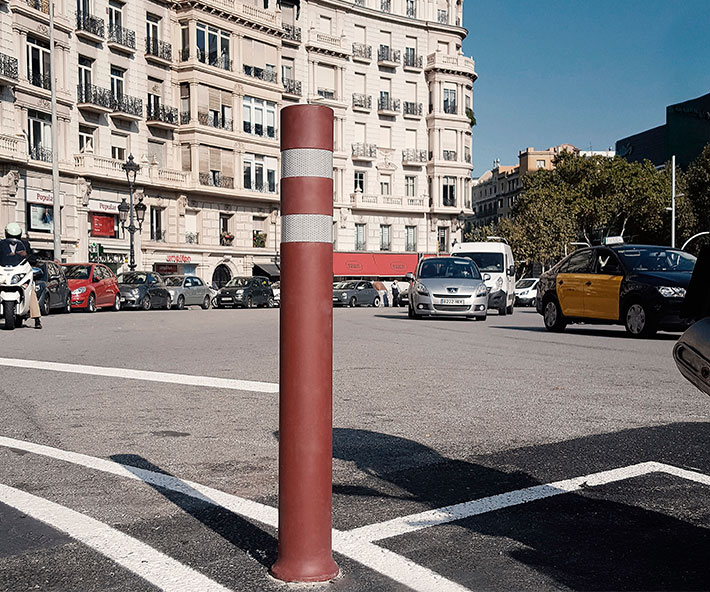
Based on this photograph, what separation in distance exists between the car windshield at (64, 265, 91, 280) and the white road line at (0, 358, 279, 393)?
17.8m

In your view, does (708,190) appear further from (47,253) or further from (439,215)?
(47,253)

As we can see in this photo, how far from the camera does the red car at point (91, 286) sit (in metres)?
26.6

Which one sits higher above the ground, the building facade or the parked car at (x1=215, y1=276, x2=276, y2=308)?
the building facade

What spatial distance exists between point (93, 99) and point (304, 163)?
143ft

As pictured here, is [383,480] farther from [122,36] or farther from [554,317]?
[122,36]

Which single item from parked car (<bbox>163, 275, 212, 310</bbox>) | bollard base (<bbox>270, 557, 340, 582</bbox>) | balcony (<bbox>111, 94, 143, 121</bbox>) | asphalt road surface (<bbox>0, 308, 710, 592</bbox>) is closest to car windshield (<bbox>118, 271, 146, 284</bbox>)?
parked car (<bbox>163, 275, 212, 310</bbox>)

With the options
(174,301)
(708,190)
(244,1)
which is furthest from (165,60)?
(708,190)

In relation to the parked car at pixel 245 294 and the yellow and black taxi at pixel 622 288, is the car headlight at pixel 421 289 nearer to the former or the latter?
the yellow and black taxi at pixel 622 288

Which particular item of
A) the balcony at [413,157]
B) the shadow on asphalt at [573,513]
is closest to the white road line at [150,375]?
the shadow on asphalt at [573,513]

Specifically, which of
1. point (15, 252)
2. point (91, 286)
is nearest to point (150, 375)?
point (15, 252)

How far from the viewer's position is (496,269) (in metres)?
29.7

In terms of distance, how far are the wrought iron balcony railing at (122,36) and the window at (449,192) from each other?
26.0m

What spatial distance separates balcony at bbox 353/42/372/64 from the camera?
61000 mm

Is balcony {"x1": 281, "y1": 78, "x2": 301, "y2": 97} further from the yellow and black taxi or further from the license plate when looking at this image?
the yellow and black taxi
